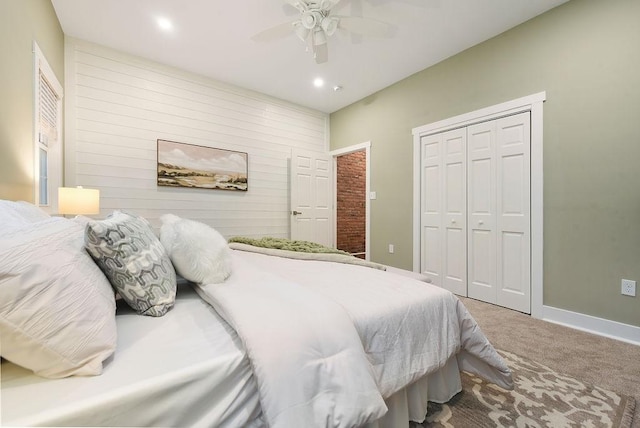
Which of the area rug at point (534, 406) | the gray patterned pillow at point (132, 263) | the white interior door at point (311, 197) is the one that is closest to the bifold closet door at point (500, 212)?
the area rug at point (534, 406)

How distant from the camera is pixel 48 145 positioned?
2.68 m

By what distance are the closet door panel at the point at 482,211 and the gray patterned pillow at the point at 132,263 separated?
3147 millimetres

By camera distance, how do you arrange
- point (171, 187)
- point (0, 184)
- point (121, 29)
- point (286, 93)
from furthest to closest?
point (286, 93) → point (171, 187) → point (121, 29) → point (0, 184)

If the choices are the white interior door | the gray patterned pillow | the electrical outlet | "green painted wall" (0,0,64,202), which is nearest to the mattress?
the gray patterned pillow

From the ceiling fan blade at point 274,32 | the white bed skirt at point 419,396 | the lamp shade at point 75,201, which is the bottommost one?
the white bed skirt at point 419,396

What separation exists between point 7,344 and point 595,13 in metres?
4.05

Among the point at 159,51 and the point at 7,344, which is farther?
the point at 159,51

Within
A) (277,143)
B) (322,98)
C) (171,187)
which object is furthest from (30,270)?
(322,98)

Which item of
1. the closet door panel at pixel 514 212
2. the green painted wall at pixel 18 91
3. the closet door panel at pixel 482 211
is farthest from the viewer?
the closet door panel at pixel 482 211

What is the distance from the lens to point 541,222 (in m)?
2.65

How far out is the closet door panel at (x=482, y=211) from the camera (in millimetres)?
3029

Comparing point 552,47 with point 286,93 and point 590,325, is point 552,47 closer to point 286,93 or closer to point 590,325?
point 590,325

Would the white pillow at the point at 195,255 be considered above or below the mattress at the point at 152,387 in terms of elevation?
above

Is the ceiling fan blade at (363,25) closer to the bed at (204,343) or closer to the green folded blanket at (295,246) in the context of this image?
the green folded blanket at (295,246)
